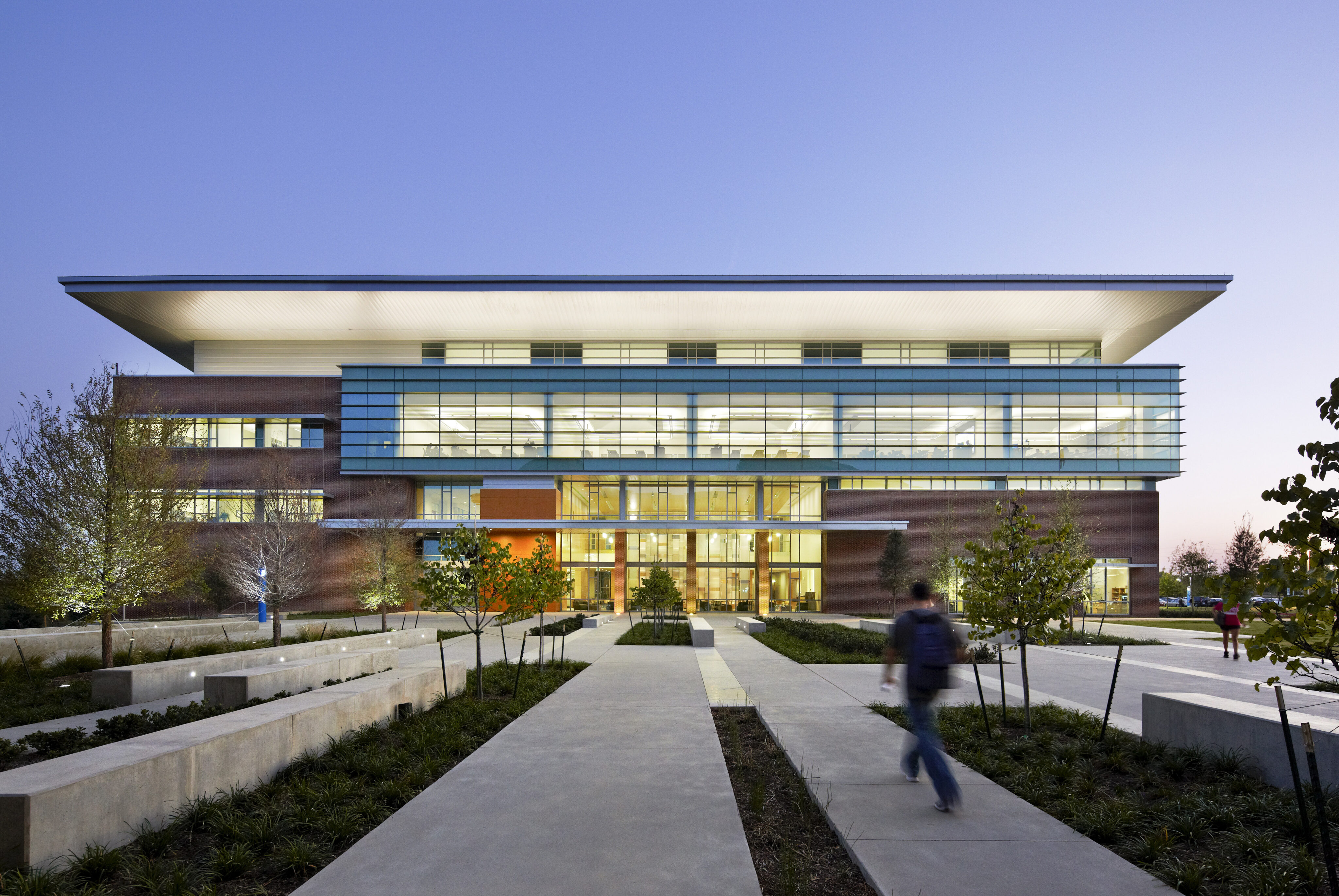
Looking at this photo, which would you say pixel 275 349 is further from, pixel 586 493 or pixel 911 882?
pixel 911 882

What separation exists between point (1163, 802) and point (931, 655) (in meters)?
2.42

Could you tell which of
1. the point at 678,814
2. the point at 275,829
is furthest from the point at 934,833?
the point at 275,829

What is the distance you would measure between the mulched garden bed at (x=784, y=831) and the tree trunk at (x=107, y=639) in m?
14.7

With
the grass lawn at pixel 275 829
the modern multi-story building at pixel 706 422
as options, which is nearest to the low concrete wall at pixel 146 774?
the grass lawn at pixel 275 829

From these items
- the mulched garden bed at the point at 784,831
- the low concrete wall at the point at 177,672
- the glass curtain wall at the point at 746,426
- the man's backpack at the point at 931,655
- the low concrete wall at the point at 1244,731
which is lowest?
the low concrete wall at the point at 177,672

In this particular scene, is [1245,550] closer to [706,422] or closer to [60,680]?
[706,422]

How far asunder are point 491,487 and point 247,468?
15.3 meters

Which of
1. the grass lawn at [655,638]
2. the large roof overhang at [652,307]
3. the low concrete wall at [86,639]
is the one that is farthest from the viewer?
the large roof overhang at [652,307]

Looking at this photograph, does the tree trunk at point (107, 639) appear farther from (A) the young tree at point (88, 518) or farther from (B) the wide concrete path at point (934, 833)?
(B) the wide concrete path at point (934, 833)

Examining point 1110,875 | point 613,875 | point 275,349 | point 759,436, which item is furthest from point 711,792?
point 275,349

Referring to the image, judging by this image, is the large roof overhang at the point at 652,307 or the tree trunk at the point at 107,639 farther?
the large roof overhang at the point at 652,307

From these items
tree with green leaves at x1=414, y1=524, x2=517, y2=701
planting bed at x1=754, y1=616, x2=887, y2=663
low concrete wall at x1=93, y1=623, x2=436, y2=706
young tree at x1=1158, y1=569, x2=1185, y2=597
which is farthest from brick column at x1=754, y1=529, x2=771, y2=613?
young tree at x1=1158, y1=569, x2=1185, y2=597

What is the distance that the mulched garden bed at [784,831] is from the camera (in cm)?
485

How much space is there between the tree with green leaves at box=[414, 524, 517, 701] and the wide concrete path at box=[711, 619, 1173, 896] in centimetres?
600
